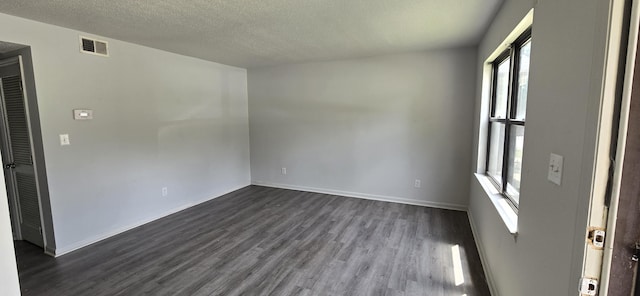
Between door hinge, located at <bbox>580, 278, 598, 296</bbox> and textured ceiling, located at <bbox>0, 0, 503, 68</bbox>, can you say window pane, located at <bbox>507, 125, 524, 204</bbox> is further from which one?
door hinge, located at <bbox>580, 278, 598, 296</bbox>

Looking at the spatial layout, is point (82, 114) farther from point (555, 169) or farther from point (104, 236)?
point (555, 169)

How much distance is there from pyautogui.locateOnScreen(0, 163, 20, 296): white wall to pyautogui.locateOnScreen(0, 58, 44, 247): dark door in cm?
197

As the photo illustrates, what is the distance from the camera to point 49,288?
2.23 m

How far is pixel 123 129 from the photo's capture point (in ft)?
10.7

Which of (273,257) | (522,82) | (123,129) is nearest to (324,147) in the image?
(273,257)

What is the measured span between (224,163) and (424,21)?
3785mm

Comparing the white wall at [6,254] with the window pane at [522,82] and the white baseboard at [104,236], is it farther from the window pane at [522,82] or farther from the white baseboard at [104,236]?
the window pane at [522,82]

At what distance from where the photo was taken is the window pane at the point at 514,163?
2.03 meters

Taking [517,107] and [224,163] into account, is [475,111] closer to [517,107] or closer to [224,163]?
[517,107]

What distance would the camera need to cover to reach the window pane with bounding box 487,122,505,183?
2.66 m

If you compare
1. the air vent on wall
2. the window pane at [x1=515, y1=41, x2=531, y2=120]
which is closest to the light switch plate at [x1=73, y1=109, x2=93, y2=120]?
the air vent on wall

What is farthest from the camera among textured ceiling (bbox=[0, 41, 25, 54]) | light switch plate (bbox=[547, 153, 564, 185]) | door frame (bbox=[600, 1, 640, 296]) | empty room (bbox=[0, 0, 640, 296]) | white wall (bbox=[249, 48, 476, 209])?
white wall (bbox=[249, 48, 476, 209])

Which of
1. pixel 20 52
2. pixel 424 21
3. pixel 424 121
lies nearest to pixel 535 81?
pixel 424 21

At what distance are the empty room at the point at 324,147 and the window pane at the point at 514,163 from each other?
0.03 metres
